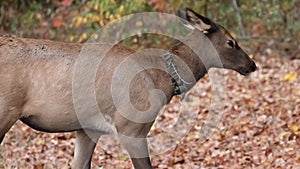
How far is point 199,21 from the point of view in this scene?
7.68 m

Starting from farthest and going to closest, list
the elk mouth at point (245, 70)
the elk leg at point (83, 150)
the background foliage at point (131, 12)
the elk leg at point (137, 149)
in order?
the background foliage at point (131, 12)
the elk mouth at point (245, 70)
the elk leg at point (83, 150)
the elk leg at point (137, 149)

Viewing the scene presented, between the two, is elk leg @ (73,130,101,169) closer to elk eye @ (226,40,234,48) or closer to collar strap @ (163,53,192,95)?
collar strap @ (163,53,192,95)

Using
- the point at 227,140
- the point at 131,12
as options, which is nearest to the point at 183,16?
the point at 227,140

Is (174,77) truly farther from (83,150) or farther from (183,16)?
(83,150)

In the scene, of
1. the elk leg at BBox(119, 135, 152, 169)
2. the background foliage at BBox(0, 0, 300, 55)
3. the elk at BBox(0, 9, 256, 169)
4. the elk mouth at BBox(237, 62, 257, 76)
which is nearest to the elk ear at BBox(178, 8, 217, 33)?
the elk at BBox(0, 9, 256, 169)

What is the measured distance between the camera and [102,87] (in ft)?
23.1

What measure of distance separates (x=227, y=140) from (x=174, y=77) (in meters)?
3.51

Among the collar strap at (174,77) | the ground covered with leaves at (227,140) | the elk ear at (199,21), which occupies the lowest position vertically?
the ground covered with leaves at (227,140)

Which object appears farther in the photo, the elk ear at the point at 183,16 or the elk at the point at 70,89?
the elk ear at the point at 183,16

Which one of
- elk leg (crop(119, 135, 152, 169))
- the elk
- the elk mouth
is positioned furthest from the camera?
the elk mouth

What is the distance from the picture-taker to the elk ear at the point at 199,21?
7547 mm

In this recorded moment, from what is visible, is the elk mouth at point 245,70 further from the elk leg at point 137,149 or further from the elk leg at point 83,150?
the elk leg at point 83,150

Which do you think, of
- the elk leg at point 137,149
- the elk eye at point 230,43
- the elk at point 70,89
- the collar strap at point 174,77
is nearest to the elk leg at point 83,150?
the elk at point 70,89

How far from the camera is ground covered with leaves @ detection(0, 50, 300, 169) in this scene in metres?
9.59
